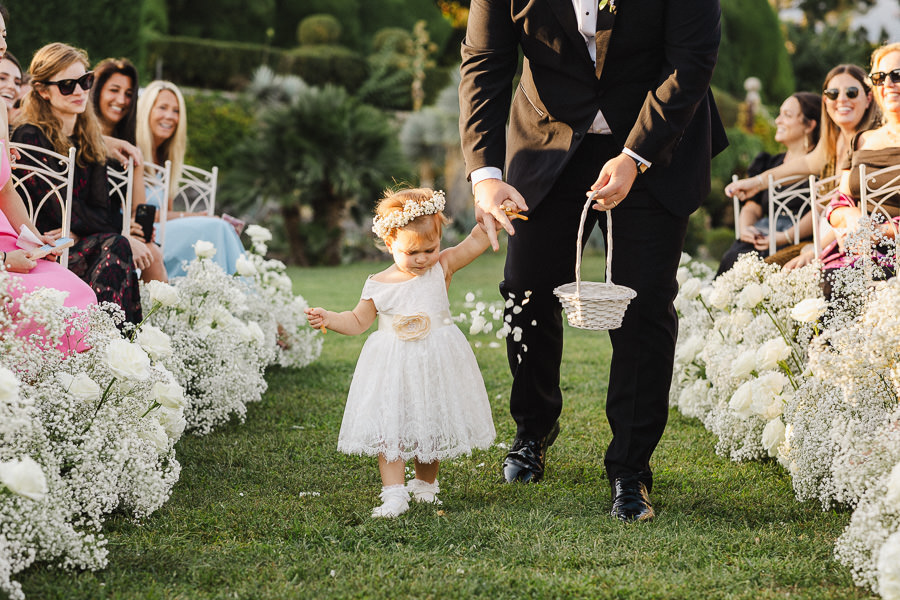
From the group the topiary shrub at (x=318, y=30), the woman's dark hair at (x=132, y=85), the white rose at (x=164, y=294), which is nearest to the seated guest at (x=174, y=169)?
the woman's dark hair at (x=132, y=85)

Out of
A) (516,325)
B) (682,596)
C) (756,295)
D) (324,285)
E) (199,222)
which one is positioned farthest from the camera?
(324,285)

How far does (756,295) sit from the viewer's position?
4090 mm

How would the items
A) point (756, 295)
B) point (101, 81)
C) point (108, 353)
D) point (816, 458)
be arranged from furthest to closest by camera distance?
1. point (101, 81)
2. point (756, 295)
3. point (816, 458)
4. point (108, 353)

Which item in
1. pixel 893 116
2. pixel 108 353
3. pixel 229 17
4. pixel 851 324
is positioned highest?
pixel 229 17

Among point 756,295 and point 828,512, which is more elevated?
point 756,295

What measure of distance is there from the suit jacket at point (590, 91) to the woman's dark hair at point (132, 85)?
324cm

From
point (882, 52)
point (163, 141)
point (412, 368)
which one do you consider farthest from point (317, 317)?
point (163, 141)

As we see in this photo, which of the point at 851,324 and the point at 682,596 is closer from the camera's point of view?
the point at 682,596

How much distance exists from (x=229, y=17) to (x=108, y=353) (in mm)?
21964

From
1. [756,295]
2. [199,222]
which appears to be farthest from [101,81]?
[756,295]

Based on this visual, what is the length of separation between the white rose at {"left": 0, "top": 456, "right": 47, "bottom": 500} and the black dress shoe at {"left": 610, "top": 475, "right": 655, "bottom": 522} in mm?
1857

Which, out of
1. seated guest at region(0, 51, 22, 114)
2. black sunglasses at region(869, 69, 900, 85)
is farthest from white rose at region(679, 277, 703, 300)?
seated guest at region(0, 51, 22, 114)

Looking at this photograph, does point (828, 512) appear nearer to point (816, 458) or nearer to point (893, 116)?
point (816, 458)

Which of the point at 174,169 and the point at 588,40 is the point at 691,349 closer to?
the point at 588,40
